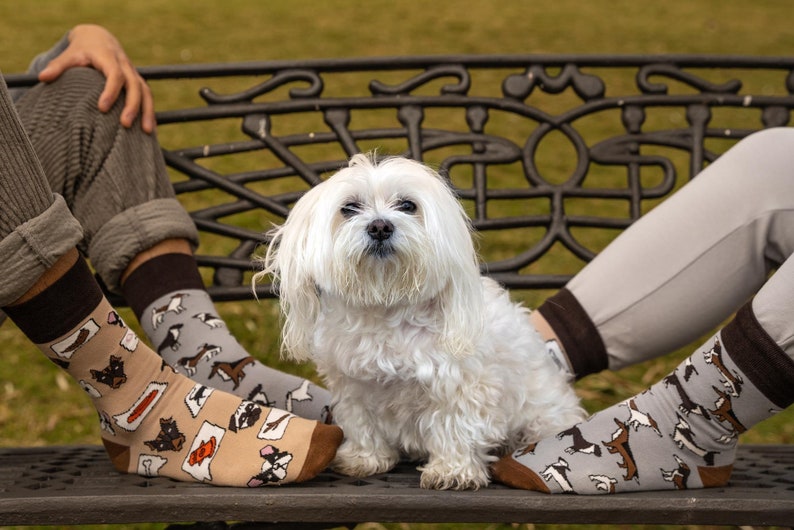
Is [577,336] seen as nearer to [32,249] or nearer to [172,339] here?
[172,339]

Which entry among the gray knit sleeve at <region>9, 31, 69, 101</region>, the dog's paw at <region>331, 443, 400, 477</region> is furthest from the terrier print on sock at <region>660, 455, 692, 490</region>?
the gray knit sleeve at <region>9, 31, 69, 101</region>

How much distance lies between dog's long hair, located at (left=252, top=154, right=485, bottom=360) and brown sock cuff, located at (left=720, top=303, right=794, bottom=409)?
40cm

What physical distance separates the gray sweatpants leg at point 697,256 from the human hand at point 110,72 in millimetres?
1024

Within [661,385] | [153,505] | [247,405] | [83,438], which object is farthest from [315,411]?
[83,438]

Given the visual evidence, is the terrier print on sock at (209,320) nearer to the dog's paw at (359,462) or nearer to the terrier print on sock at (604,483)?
the dog's paw at (359,462)

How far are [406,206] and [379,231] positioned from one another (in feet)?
0.28

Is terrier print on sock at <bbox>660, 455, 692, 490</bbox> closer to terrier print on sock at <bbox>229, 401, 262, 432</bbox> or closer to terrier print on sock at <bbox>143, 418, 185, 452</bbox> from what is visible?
terrier print on sock at <bbox>229, 401, 262, 432</bbox>

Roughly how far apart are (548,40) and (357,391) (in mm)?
6389

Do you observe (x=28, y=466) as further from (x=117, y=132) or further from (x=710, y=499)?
(x=710, y=499)

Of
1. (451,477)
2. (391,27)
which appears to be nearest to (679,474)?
(451,477)

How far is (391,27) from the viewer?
797 cm

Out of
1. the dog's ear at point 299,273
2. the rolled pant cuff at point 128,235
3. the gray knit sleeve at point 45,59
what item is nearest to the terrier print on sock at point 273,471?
the dog's ear at point 299,273

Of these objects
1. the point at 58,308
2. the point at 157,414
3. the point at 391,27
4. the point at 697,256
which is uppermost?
the point at 58,308

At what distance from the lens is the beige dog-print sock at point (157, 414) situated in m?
1.47
